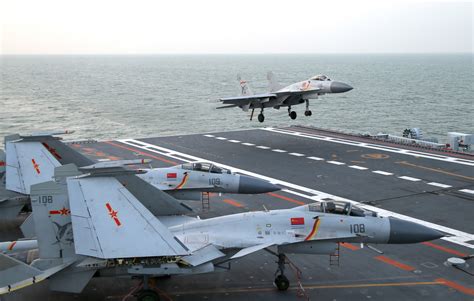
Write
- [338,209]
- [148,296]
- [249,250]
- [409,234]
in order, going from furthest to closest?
[338,209]
[409,234]
[249,250]
[148,296]

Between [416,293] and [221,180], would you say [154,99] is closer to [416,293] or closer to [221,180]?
[221,180]

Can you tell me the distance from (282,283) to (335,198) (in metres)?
13.2

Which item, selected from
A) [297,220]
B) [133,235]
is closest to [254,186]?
[297,220]

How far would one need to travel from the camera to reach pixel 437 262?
64.3 feet

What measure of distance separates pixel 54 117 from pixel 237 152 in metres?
55.3

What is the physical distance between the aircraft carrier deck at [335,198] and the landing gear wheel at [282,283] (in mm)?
189

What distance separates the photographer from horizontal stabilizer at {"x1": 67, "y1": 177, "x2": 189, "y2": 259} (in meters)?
14.3

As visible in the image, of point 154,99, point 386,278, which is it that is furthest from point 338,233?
point 154,99

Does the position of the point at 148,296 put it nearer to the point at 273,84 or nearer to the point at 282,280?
the point at 282,280

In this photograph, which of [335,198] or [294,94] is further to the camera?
[294,94]

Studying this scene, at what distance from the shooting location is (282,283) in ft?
55.3

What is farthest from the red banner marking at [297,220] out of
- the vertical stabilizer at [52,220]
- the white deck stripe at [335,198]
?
the white deck stripe at [335,198]

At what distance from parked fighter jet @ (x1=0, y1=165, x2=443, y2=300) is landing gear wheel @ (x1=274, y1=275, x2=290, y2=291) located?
0.04 meters

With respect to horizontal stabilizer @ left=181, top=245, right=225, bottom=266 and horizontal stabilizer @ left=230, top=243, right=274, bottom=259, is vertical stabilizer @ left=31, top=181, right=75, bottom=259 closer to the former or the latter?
horizontal stabilizer @ left=181, top=245, right=225, bottom=266
